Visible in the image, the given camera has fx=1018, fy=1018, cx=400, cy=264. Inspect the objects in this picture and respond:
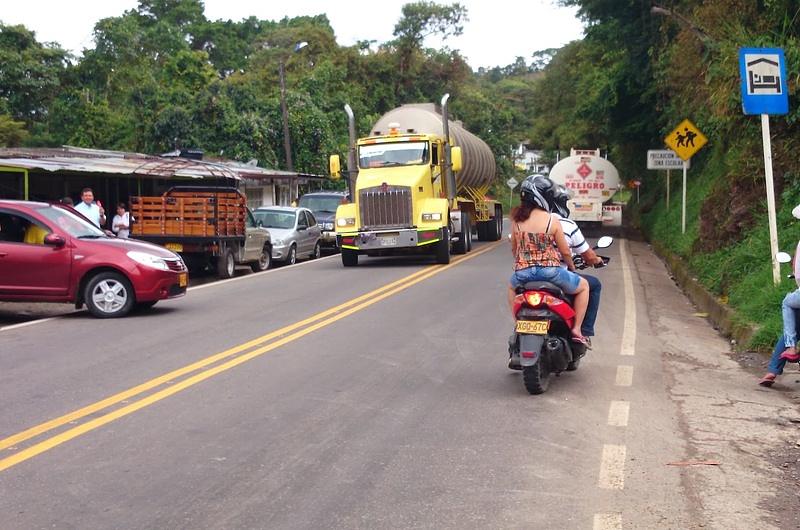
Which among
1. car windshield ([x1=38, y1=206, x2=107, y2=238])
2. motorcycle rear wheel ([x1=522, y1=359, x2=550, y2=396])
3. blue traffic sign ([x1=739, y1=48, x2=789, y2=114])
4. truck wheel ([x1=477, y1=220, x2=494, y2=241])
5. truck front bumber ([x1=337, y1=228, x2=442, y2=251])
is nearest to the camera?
motorcycle rear wheel ([x1=522, y1=359, x2=550, y2=396])

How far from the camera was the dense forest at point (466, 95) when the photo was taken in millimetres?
16812

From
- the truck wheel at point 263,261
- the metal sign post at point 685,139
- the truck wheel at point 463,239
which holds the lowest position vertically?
the truck wheel at point 263,261

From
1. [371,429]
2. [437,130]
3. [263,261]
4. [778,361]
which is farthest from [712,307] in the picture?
[437,130]

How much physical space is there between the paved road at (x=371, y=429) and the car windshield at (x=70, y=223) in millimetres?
1577

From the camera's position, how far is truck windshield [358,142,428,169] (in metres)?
24.2

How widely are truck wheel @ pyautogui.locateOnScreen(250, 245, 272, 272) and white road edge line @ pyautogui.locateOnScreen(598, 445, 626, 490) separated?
1767 centimetres

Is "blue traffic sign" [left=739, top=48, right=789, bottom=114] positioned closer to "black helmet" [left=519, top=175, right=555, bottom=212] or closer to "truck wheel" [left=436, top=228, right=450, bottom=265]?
"black helmet" [left=519, top=175, right=555, bottom=212]

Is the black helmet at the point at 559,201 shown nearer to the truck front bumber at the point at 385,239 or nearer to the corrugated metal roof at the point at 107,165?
the corrugated metal roof at the point at 107,165

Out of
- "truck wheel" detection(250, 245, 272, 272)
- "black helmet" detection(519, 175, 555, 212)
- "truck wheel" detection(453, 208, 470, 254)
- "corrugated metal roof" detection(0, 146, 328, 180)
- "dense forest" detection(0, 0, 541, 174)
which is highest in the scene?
"dense forest" detection(0, 0, 541, 174)

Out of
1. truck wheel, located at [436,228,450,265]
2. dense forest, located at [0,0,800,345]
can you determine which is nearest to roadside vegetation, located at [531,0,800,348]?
dense forest, located at [0,0,800,345]

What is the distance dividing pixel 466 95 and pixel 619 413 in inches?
2464

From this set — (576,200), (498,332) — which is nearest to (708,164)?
(576,200)

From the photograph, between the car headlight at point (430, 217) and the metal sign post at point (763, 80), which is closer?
the metal sign post at point (763, 80)

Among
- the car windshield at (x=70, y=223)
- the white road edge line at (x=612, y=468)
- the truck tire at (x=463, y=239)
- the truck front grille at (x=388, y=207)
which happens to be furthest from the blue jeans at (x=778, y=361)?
the truck tire at (x=463, y=239)
